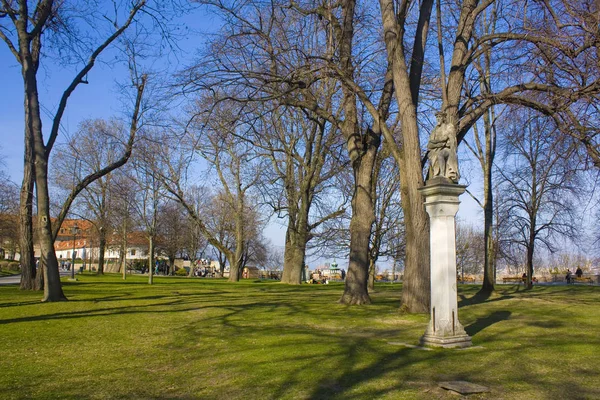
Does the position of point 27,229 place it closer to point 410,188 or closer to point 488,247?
point 410,188

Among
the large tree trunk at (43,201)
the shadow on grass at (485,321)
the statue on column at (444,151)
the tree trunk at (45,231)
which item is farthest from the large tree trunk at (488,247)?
the tree trunk at (45,231)

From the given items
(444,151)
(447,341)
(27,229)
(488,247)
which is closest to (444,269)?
(447,341)

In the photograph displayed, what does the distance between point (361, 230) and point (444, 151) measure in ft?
24.5

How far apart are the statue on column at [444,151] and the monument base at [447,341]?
2877 millimetres

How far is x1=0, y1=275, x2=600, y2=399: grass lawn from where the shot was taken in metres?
7.01

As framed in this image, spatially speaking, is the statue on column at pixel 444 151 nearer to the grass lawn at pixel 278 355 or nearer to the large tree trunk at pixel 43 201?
the grass lawn at pixel 278 355

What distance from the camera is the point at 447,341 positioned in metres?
9.69

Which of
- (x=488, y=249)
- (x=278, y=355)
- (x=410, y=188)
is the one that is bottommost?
(x=278, y=355)

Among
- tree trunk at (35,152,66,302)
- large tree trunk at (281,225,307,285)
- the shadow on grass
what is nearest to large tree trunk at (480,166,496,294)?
the shadow on grass

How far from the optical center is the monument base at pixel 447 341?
9.68 m

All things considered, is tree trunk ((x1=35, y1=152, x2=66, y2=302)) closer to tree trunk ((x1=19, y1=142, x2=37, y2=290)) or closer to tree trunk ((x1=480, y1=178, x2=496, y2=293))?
tree trunk ((x1=19, y1=142, x2=37, y2=290))

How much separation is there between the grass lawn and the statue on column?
3.23 meters

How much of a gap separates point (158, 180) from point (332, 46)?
17.5 metres

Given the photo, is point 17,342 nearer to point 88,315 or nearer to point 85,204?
point 88,315
